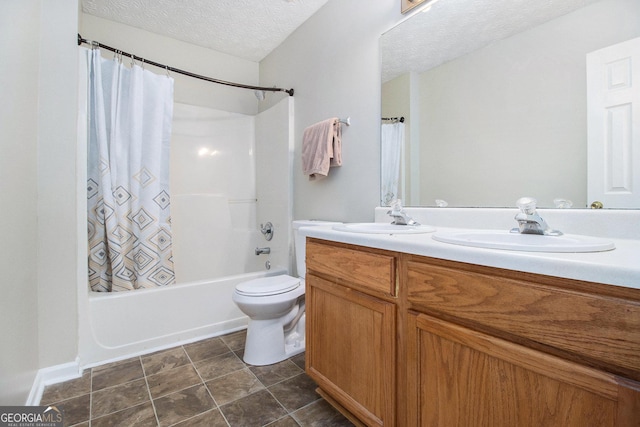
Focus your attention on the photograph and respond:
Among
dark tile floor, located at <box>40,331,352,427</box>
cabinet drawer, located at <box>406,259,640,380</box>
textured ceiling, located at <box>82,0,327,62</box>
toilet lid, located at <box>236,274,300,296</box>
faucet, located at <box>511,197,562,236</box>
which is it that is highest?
textured ceiling, located at <box>82,0,327,62</box>

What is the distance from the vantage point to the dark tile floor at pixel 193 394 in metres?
1.20

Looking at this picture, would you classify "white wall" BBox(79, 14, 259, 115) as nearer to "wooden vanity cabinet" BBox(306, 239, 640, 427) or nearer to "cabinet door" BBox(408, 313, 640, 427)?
"wooden vanity cabinet" BBox(306, 239, 640, 427)

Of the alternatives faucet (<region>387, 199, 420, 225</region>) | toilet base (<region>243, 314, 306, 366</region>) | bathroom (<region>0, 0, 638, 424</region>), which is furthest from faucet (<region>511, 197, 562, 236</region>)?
toilet base (<region>243, 314, 306, 366</region>)

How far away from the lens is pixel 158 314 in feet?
5.93

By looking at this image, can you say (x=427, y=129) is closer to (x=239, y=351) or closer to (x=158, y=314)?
(x=239, y=351)

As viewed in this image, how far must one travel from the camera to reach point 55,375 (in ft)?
4.83

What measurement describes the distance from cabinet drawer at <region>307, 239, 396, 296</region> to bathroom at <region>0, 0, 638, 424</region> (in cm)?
61

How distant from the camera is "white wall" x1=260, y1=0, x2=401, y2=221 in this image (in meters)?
1.70

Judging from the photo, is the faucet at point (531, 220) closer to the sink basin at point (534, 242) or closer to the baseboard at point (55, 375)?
the sink basin at point (534, 242)

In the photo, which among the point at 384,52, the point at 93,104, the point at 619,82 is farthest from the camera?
the point at 93,104

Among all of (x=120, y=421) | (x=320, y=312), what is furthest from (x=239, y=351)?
(x=320, y=312)

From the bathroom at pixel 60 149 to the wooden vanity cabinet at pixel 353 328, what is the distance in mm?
664

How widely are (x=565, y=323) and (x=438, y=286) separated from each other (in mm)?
278

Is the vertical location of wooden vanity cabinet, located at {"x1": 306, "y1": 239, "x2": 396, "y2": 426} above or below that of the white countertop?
below
